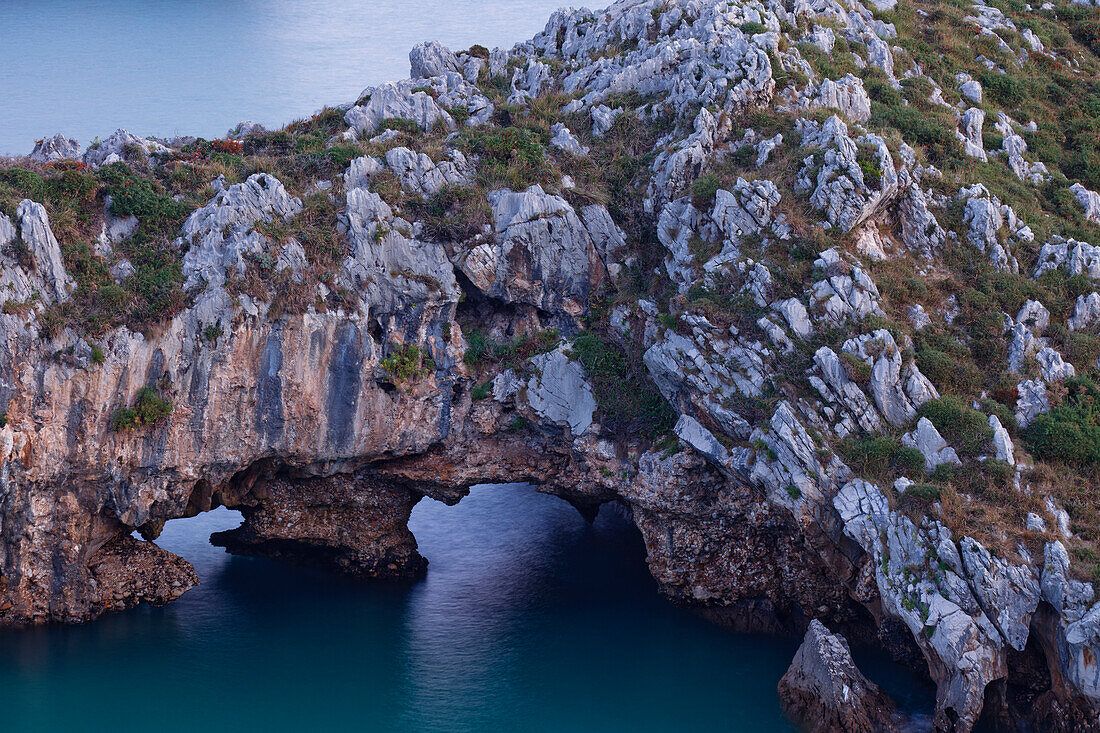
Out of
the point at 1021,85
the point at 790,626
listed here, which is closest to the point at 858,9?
the point at 1021,85

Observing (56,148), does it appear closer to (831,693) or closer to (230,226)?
(230,226)

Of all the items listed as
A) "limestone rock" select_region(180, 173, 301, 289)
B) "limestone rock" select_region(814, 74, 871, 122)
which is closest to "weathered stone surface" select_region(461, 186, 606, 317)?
"limestone rock" select_region(180, 173, 301, 289)

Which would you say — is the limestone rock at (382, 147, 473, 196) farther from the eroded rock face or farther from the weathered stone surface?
the eroded rock face

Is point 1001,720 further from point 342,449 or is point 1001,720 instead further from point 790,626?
point 342,449

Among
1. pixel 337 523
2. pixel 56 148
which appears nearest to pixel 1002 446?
pixel 337 523

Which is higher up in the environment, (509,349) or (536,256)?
(536,256)

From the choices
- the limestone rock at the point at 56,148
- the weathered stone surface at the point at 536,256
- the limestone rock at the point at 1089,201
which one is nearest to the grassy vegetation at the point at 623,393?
the weathered stone surface at the point at 536,256

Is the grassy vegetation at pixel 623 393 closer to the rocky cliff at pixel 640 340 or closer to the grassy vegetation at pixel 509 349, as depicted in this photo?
the rocky cliff at pixel 640 340
